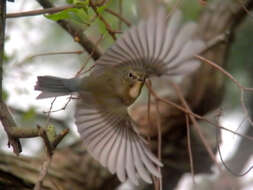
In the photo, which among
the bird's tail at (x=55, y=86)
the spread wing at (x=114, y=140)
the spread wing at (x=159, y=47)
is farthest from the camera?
the spread wing at (x=114, y=140)

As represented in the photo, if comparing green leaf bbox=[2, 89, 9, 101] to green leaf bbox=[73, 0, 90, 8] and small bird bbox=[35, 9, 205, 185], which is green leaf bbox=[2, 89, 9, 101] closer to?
small bird bbox=[35, 9, 205, 185]

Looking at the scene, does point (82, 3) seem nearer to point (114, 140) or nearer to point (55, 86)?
point (55, 86)

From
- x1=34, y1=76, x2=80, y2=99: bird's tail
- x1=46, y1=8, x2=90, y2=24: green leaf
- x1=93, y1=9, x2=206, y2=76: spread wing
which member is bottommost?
x1=34, y1=76, x2=80, y2=99: bird's tail

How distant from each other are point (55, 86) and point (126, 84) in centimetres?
20

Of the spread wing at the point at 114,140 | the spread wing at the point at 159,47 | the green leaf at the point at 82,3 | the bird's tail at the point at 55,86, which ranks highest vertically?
the green leaf at the point at 82,3

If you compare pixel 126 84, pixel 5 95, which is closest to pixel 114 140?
pixel 126 84

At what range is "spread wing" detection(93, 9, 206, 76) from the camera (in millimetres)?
1038

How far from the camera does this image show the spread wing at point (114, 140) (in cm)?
134

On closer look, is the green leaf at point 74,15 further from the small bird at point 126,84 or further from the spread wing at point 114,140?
the spread wing at point 114,140

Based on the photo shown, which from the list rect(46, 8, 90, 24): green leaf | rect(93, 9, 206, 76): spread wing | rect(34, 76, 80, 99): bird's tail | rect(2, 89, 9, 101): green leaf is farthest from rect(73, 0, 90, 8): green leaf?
rect(2, 89, 9, 101): green leaf

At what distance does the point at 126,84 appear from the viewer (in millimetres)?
1303

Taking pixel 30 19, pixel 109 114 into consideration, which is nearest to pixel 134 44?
pixel 109 114

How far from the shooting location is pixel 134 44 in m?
1.14

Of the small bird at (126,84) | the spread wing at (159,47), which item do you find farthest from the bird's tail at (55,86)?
the spread wing at (159,47)
